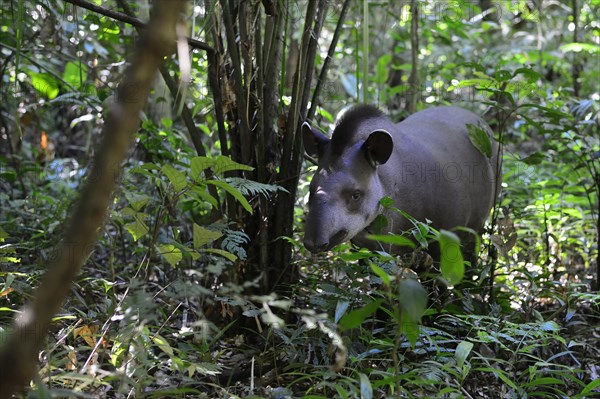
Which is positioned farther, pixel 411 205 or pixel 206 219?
pixel 206 219

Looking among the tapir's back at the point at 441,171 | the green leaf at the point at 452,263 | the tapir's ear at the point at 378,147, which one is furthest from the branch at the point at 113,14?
the green leaf at the point at 452,263

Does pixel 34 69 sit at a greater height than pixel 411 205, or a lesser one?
greater

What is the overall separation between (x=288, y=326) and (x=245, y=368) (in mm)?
301

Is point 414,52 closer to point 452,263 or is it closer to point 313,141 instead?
point 313,141

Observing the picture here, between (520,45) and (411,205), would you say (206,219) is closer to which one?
(411,205)

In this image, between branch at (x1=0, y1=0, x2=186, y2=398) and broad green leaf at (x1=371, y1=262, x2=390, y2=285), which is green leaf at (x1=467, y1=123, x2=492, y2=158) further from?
branch at (x1=0, y1=0, x2=186, y2=398)

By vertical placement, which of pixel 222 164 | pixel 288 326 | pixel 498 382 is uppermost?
pixel 222 164

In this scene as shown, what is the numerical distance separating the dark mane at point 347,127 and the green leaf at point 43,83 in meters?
2.70

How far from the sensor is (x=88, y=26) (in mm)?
5477

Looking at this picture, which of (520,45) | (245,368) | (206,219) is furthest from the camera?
(520,45)

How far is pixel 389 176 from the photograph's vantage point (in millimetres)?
4109

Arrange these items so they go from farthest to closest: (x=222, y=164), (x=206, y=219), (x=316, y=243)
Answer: (x=206, y=219)
(x=316, y=243)
(x=222, y=164)

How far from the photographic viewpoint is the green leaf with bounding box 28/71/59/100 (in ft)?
18.2

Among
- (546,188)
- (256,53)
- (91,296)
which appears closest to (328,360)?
(91,296)
